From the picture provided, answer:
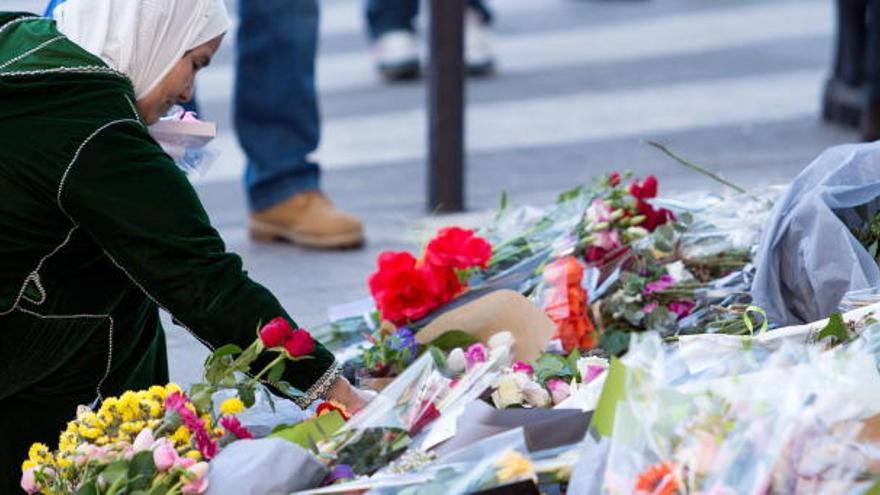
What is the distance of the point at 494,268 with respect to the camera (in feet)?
11.9

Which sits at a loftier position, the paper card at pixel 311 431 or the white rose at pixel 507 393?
the paper card at pixel 311 431

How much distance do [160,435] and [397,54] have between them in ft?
18.0

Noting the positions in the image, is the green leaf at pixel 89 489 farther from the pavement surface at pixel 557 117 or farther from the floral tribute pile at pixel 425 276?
the pavement surface at pixel 557 117

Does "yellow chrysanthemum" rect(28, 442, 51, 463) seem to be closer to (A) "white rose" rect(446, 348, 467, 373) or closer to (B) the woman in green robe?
(B) the woman in green robe

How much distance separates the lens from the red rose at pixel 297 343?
2584mm

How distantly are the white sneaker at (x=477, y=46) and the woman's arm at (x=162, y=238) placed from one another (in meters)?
5.24

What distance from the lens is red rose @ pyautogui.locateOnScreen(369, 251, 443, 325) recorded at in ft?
11.1

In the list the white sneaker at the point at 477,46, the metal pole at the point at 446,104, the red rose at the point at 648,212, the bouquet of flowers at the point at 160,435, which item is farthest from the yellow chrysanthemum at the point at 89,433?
the white sneaker at the point at 477,46

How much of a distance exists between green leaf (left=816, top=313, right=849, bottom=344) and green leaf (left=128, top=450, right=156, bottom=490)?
1036 millimetres

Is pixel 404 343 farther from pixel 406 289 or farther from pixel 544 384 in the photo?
pixel 544 384

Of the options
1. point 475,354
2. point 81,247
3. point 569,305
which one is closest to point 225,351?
point 81,247

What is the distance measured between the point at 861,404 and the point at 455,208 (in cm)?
327

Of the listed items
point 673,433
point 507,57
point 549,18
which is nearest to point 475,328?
point 673,433

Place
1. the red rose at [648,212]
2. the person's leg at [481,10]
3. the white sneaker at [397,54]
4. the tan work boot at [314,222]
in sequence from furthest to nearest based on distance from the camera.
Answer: the person's leg at [481,10], the white sneaker at [397,54], the tan work boot at [314,222], the red rose at [648,212]
